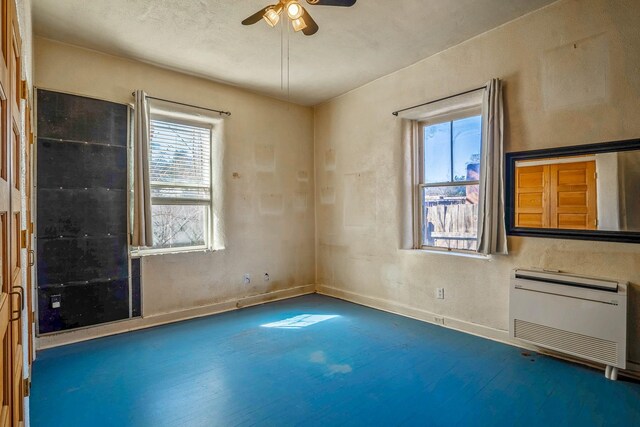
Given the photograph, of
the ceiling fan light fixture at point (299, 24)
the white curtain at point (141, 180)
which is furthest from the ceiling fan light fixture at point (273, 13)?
the white curtain at point (141, 180)

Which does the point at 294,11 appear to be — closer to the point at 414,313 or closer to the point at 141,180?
the point at 141,180

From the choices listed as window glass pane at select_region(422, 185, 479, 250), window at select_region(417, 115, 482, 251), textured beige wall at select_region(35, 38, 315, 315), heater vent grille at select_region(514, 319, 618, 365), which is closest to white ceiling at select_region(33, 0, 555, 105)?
textured beige wall at select_region(35, 38, 315, 315)

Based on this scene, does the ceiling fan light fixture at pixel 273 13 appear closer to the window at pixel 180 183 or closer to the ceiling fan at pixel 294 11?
the ceiling fan at pixel 294 11

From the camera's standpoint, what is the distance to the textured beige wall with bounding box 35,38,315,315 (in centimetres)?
357

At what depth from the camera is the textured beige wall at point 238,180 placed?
3.57 meters

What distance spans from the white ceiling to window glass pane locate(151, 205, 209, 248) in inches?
67.7

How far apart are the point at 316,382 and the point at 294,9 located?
2.72 meters

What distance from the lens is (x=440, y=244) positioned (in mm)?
4055

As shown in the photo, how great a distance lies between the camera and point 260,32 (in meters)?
3.31

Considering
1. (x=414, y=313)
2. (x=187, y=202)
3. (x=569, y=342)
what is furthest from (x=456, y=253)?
(x=187, y=202)

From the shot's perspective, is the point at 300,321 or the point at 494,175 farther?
the point at 300,321

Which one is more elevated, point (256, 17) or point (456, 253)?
point (256, 17)

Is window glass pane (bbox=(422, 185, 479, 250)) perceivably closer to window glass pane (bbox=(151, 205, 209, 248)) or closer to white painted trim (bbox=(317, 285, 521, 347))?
white painted trim (bbox=(317, 285, 521, 347))

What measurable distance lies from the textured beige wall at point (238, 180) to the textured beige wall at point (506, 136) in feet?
1.36
